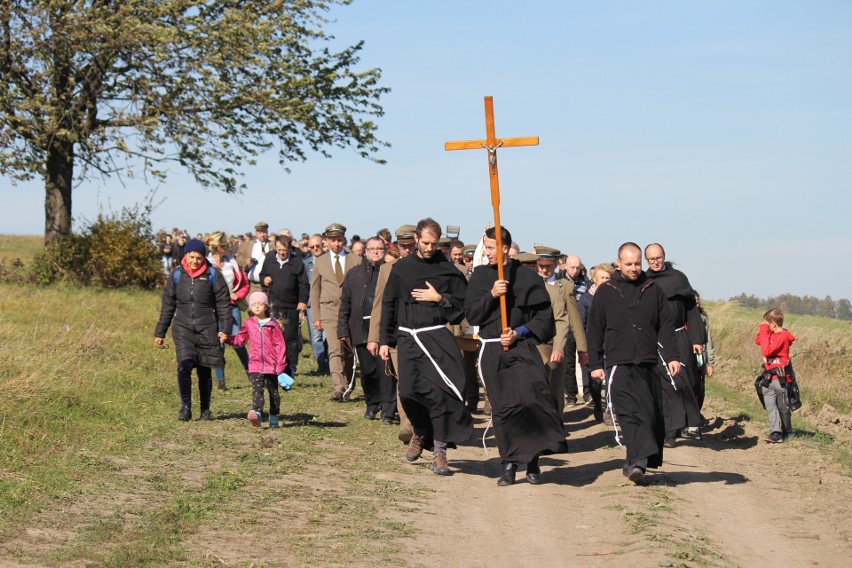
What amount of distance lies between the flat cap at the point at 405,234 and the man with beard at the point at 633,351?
2.71m

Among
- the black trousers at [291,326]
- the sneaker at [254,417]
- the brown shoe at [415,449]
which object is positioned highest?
the black trousers at [291,326]

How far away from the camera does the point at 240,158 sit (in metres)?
28.8

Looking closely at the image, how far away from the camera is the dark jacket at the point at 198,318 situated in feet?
42.8

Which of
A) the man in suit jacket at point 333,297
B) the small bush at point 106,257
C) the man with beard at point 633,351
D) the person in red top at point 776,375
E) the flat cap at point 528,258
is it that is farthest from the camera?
the small bush at point 106,257

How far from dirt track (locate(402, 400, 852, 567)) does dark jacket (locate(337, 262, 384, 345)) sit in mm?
2535

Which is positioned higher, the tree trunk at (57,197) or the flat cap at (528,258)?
the tree trunk at (57,197)

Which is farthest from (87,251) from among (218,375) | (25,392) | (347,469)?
(347,469)

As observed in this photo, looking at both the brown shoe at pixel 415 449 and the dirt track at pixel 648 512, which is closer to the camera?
the dirt track at pixel 648 512

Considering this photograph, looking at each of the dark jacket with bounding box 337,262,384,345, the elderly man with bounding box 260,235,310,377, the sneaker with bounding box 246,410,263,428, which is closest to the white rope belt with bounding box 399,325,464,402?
the sneaker with bounding box 246,410,263,428

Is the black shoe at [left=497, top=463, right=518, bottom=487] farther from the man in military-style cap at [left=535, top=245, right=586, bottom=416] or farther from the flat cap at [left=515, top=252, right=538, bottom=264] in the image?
the flat cap at [left=515, top=252, right=538, bottom=264]

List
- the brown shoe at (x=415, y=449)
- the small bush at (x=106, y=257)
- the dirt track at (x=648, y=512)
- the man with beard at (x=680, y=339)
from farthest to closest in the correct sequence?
the small bush at (x=106, y=257), the man with beard at (x=680, y=339), the brown shoe at (x=415, y=449), the dirt track at (x=648, y=512)

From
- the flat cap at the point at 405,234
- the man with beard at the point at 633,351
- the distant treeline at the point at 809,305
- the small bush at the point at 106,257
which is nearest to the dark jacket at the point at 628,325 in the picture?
the man with beard at the point at 633,351

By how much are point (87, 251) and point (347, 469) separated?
19.1 metres

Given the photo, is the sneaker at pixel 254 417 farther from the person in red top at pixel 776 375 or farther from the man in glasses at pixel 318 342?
the man in glasses at pixel 318 342
